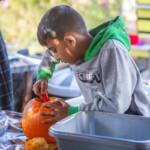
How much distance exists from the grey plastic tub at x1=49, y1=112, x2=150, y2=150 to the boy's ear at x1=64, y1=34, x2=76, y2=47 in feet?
1.11

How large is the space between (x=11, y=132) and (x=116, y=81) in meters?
0.58

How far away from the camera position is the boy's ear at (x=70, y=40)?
129cm

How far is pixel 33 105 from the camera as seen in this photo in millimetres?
1361

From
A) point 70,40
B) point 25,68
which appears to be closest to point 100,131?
point 70,40

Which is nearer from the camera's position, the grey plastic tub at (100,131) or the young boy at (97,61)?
the grey plastic tub at (100,131)

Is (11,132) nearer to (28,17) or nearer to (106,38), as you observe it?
(106,38)

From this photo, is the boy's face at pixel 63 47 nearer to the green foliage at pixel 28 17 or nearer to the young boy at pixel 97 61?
the young boy at pixel 97 61

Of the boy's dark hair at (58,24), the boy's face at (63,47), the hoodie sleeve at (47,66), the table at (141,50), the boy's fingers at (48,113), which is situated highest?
the boy's dark hair at (58,24)

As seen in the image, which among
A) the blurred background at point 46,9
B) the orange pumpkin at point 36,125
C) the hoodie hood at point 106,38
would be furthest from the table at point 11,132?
the blurred background at point 46,9

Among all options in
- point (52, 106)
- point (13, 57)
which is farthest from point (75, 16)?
point (13, 57)

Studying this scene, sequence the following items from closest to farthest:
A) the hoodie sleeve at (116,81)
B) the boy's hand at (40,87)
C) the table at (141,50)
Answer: the hoodie sleeve at (116,81)
the boy's hand at (40,87)
the table at (141,50)

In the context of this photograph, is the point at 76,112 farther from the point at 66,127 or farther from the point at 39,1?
the point at 39,1

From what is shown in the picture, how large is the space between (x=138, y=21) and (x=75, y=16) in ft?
12.5

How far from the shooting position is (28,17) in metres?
5.81
